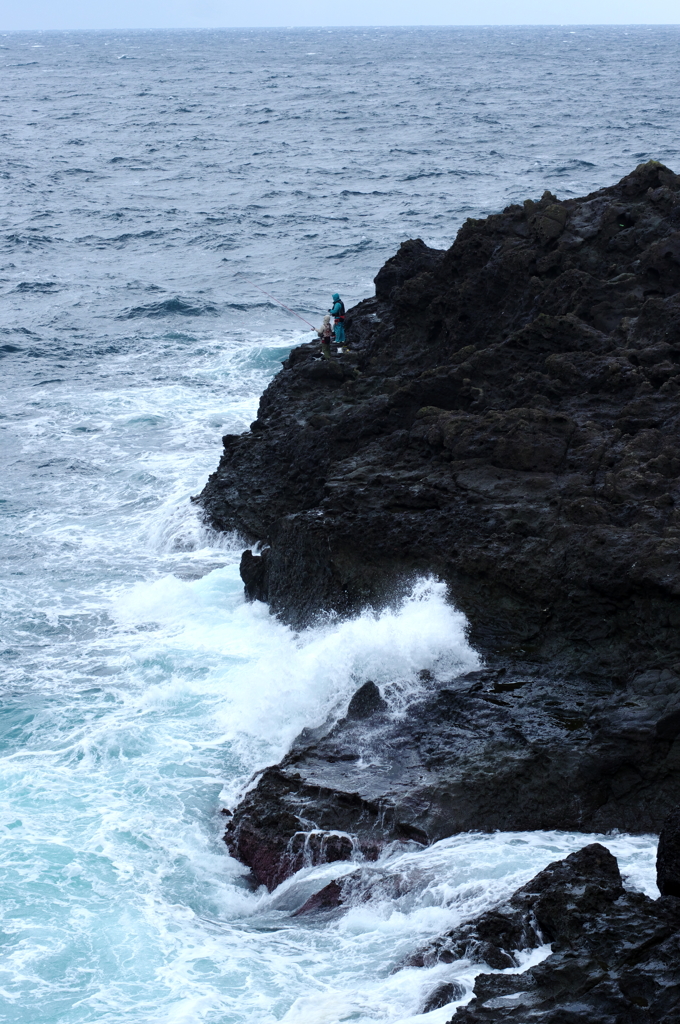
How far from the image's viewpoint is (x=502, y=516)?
11.0 m

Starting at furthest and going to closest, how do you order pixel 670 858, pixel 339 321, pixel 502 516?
pixel 339 321
pixel 502 516
pixel 670 858

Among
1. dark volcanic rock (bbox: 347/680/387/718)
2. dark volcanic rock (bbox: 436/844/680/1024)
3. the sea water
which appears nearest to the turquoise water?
the sea water

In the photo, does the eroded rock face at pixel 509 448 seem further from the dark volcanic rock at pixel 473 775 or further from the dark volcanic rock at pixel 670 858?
the dark volcanic rock at pixel 670 858

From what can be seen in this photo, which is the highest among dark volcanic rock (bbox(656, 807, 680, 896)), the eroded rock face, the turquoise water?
the eroded rock face

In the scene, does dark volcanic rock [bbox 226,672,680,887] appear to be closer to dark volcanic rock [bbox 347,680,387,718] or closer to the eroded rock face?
dark volcanic rock [bbox 347,680,387,718]

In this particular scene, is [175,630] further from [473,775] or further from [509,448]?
[473,775]

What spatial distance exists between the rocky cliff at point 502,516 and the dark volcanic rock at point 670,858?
1.74 metres

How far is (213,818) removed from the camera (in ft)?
32.7

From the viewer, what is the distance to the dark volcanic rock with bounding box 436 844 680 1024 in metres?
6.15

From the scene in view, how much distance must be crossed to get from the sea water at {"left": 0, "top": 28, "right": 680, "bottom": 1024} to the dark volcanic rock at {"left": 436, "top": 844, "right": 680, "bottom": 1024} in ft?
0.89

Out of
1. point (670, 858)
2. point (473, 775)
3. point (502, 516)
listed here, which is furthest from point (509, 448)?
point (670, 858)

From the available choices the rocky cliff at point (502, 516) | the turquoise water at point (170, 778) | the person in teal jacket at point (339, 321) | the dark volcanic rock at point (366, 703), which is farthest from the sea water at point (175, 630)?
the person in teal jacket at point (339, 321)

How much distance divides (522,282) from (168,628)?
22.8 ft

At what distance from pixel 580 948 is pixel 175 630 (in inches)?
299
